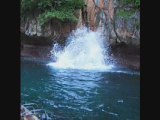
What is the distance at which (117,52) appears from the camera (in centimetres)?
1947

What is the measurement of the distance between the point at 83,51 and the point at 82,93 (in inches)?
340

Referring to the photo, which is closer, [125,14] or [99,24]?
[125,14]

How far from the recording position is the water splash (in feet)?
63.9

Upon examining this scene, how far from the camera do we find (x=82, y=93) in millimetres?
12094

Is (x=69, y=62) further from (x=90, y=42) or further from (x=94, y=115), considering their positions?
(x=94, y=115)

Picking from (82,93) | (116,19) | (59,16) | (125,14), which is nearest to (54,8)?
(59,16)

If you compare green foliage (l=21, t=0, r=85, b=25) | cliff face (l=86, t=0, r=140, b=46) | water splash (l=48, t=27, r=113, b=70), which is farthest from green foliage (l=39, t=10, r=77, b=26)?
cliff face (l=86, t=0, r=140, b=46)

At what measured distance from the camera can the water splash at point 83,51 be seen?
19.5 metres

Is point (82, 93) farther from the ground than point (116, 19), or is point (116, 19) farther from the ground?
point (116, 19)

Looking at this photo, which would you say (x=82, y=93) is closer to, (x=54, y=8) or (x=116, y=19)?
(x=116, y=19)

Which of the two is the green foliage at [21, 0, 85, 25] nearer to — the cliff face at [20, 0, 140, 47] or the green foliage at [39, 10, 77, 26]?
the green foliage at [39, 10, 77, 26]

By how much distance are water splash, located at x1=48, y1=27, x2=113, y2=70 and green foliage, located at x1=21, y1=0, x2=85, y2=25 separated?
3.89ft
